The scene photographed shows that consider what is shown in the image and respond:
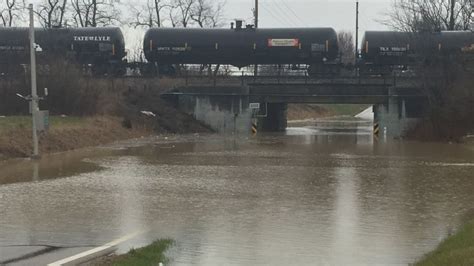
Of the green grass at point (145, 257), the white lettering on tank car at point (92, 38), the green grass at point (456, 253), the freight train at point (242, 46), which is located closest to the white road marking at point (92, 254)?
the green grass at point (145, 257)

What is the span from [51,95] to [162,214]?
27.7 m

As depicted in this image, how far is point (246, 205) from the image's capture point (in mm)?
14211

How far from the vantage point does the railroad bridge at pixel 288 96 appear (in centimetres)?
4450

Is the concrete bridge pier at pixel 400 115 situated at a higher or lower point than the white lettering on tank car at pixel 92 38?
lower

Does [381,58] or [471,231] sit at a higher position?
[381,58]

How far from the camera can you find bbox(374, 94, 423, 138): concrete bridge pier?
1743 inches

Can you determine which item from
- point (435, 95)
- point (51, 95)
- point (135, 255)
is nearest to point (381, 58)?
point (435, 95)

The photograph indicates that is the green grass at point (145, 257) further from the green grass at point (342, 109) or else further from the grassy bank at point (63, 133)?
the green grass at point (342, 109)

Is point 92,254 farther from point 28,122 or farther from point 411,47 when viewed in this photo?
point 411,47

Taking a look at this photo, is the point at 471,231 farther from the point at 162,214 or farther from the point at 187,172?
the point at 187,172

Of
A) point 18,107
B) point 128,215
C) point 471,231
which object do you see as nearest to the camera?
→ point 471,231

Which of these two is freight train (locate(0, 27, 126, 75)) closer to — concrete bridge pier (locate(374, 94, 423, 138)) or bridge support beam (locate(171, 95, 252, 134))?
bridge support beam (locate(171, 95, 252, 134))

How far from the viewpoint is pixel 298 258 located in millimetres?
9172

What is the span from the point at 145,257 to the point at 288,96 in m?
37.6
